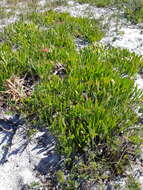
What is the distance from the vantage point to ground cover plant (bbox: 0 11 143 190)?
91.6 inches

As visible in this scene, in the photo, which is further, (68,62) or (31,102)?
(68,62)

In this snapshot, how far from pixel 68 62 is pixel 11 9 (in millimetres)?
4528

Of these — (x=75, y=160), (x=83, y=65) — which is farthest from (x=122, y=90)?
(x=75, y=160)

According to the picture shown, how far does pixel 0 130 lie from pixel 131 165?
1710 mm

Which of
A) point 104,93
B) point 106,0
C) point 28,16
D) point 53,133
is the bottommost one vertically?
point 53,133

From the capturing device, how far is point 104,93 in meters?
2.83

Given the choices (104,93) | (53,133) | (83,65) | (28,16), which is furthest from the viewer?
(28,16)

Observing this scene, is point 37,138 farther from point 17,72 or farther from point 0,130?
point 17,72

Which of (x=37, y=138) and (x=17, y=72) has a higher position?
(x=17, y=72)

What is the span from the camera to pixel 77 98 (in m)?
2.86

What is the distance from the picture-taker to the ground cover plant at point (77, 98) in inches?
91.6

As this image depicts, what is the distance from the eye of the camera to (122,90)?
2881 mm

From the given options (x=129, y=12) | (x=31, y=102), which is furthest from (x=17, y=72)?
(x=129, y=12)

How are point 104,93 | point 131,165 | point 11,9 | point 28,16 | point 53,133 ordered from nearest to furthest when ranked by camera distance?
1. point 131,165
2. point 53,133
3. point 104,93
4. point 28,16
5. point 11,9
